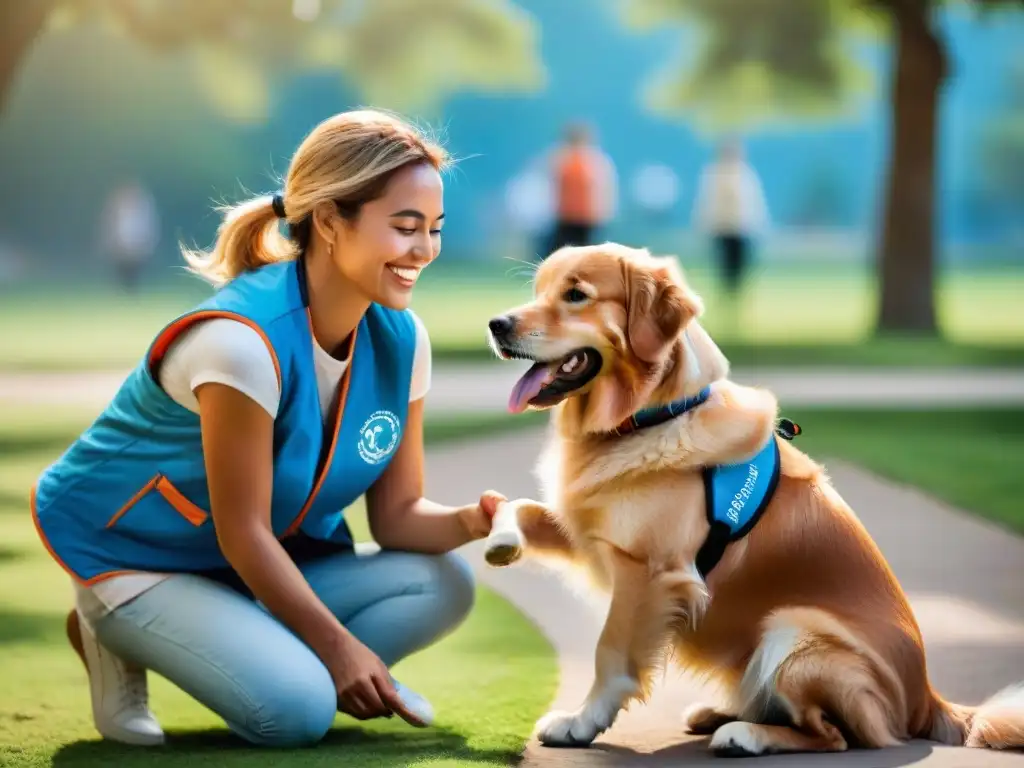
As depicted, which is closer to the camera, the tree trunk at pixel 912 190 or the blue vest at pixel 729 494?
the blue vest at pixel 729 494

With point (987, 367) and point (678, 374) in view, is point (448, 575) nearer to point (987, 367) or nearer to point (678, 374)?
point (678, 374)

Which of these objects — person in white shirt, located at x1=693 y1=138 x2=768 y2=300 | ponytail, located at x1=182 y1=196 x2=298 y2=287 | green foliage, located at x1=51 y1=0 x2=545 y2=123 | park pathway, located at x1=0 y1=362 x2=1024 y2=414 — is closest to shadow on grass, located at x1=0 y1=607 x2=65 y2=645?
ponytail, located at x1=182 y1=196 x2=298 y2=287

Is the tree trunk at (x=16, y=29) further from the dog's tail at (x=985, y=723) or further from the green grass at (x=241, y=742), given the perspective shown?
the dog's tail at (x=985, y=723)

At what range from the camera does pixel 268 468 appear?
3752 mm

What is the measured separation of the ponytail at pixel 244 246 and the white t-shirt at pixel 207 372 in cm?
31

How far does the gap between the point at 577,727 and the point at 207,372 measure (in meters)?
1.30

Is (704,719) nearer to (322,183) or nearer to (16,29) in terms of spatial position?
(322,183)

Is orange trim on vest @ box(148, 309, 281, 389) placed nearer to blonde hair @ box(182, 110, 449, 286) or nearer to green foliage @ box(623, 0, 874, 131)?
blonde hair @ box(182, 110, 449, 286)

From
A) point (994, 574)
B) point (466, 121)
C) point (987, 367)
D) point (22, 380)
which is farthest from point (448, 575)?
point (466, 121)

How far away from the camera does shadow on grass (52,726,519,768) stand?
3652 millimetres

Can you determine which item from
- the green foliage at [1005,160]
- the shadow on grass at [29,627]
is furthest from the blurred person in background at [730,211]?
the green foliage at [1005,160]

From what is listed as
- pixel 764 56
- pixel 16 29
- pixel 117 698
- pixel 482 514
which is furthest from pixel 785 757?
pixel 764 56

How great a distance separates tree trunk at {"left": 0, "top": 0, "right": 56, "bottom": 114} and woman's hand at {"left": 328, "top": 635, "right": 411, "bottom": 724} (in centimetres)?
749

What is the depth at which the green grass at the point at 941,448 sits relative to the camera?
25.7 feet
